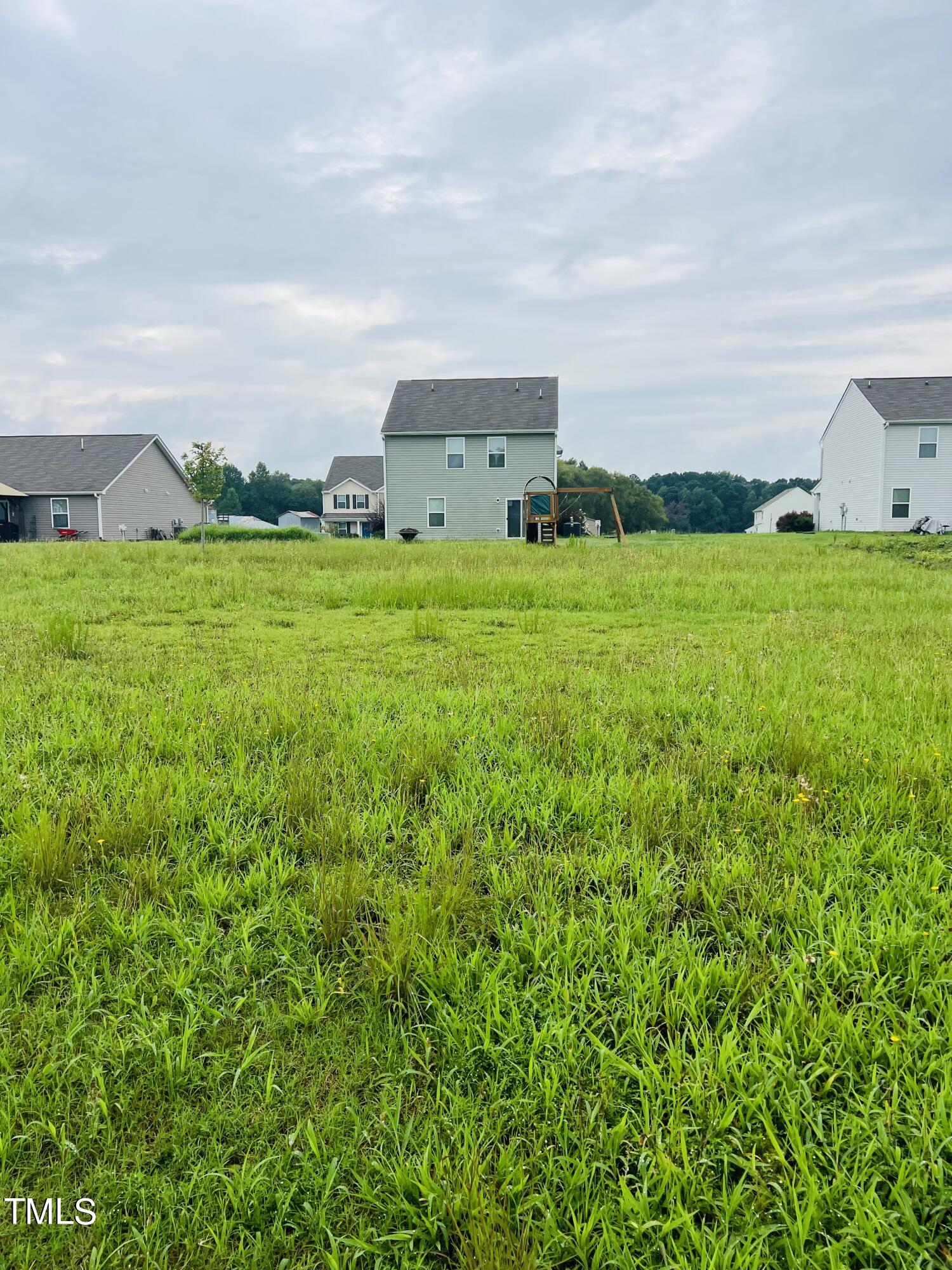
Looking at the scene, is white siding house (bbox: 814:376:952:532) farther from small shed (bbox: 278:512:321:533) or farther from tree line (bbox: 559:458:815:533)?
small shed (bbox: 278:512:321:533)

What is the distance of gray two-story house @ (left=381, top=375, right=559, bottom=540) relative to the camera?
37000 millimetres

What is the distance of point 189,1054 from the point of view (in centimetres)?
210

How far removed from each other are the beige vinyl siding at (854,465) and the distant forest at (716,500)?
57175mm

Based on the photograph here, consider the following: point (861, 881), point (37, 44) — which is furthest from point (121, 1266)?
point (37, 44)

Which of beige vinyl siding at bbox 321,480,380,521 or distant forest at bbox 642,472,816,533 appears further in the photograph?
distant forest at bbox 642,472,816,533

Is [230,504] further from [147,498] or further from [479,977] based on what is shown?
[479,977]

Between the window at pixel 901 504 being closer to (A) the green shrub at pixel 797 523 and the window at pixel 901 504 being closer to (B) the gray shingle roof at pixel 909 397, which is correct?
(B) the gray shingle roof at pixel 909 397

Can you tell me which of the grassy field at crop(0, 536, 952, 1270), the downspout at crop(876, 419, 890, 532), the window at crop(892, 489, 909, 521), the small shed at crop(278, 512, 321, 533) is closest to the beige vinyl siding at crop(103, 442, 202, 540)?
the grassy field at crop(0, 536, 952, 1270)

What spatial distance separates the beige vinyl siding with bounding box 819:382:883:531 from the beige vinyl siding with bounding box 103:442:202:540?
4344 cm

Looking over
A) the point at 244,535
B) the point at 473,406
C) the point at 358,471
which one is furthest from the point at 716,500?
the point at 244,535

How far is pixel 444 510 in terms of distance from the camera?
124ft

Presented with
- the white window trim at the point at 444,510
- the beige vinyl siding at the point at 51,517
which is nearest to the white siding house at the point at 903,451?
the white window trim at the point at 444,510

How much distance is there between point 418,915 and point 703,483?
126 m

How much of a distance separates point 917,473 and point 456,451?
81.0 feet
